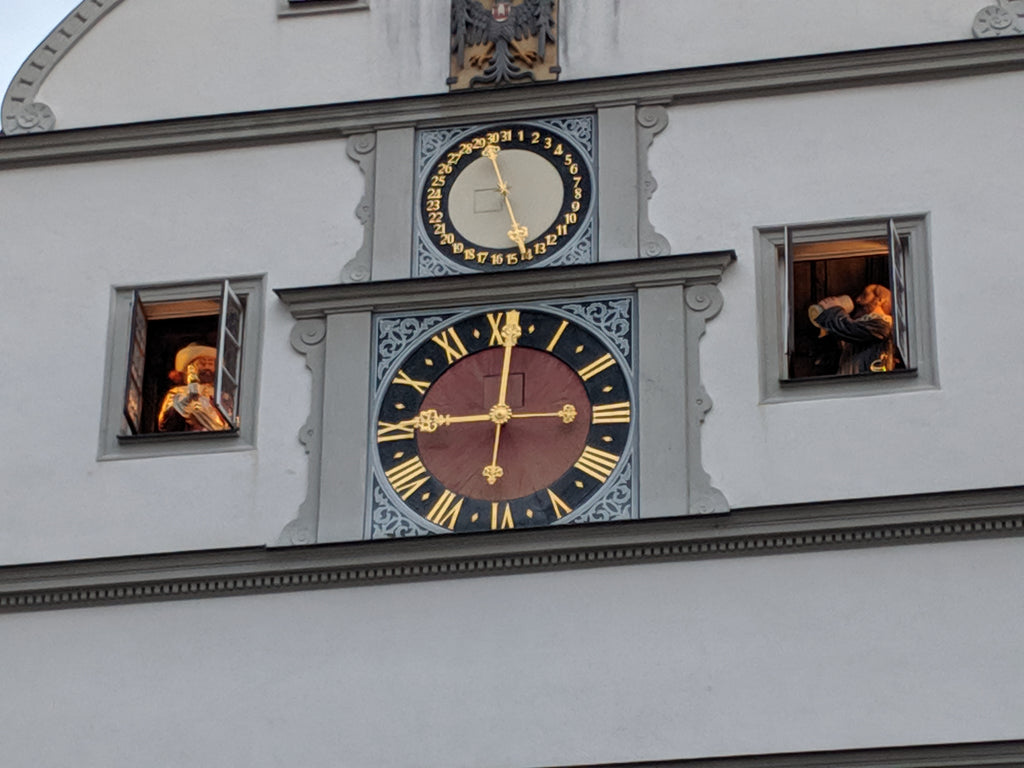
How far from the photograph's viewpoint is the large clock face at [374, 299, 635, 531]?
1502 centimetres

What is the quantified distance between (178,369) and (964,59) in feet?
13.8

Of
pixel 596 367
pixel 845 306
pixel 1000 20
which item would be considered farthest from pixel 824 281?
pixel 1000 20

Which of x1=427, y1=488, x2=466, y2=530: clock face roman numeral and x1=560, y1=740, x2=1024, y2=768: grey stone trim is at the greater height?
x1=427, y1=488, x2=466, y2=530: clock face roman numeral

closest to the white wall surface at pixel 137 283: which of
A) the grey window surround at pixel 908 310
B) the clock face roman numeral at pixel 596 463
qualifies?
the clock face roman numeral at pixel 596 463

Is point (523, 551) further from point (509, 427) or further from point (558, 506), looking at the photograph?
point (509, 427)

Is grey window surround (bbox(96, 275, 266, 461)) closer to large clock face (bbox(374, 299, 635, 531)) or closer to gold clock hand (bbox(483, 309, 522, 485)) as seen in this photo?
large clock face (bbox(374, 299, 635, 531))

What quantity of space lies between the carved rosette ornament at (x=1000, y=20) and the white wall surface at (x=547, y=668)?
2.81m

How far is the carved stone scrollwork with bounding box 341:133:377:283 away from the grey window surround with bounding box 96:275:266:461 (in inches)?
18.6

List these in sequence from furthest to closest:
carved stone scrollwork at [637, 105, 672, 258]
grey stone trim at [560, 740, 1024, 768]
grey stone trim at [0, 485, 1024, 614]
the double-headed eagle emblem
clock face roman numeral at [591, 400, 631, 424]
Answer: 1. the double-headed eagle emblem
2. carved stone scrollwork at [637, 105, 672, 258]
3. clock face roman numeral at [591, 400, 631, 424]
4. grey stone trim at [0, 485, 1024, 614]
5. grey stone trim at [560, 740, 1024, 768]

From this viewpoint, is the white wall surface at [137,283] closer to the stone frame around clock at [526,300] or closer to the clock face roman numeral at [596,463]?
the stone frame around clock at [526,300]

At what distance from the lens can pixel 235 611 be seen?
15.0 meters

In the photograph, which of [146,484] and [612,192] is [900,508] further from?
[146,484]

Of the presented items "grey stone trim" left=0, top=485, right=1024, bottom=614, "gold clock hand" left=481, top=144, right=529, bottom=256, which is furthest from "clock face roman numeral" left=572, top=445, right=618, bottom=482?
"gold clock hand" left=481, top=144, right=529, bottom=256

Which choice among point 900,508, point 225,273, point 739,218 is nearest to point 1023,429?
point 900,508
